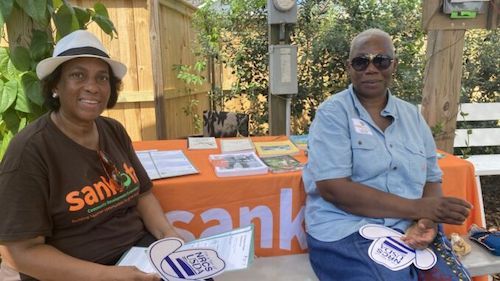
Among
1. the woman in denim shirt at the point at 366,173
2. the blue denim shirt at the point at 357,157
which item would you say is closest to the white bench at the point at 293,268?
the woman in denim shirt at the point at 366,173

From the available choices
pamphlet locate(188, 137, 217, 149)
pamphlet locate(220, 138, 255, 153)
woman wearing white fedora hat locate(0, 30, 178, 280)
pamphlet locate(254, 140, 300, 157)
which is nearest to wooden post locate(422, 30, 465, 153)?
pamphlet locate(254, 140, 300, 157)

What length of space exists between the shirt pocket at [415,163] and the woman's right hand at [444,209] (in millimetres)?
169

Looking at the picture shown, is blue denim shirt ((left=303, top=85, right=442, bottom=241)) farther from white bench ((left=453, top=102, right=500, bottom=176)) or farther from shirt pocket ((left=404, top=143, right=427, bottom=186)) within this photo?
white bench ((left=453, top=102, right=500, bottom=176))

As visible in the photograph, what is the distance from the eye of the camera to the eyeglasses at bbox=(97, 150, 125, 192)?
5.13ft

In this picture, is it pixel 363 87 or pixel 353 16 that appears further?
pixel 353 16

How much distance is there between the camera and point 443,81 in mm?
3012

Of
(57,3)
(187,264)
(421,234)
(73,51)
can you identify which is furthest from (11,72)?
(421,234)

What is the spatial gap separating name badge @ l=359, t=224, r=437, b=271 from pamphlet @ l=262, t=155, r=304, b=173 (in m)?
0.60

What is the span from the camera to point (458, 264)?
1.62 metres

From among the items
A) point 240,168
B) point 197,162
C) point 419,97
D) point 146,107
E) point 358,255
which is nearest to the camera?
point 358,255

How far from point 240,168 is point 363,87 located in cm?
77

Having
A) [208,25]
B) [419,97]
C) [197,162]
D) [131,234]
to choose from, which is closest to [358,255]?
[131,234]

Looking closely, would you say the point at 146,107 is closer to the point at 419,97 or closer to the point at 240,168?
the point at 240,168

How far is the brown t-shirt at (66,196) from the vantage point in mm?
1273
